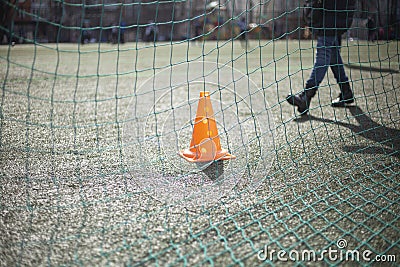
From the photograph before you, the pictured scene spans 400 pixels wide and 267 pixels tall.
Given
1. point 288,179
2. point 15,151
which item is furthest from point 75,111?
point 288,179

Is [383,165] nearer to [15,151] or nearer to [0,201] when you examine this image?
[0,201]

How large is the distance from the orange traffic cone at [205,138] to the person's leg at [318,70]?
1.34m

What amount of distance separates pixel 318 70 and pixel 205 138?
1747 mm

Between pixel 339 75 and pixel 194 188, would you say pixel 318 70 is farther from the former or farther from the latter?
pixel 194 188

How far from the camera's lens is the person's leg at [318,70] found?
166 inches

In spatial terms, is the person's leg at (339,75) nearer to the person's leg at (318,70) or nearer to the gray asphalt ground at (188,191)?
the person's leg at (318,70)

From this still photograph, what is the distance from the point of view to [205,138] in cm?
305

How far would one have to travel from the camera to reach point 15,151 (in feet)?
10.7

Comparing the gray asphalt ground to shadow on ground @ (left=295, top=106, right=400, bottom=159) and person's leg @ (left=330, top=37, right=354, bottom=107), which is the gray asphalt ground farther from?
person's leg @ (left=330, top=37, right=354, bottom=107)

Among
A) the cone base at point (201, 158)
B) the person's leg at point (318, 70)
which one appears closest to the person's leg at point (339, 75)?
the person's leg at point (318, 70)

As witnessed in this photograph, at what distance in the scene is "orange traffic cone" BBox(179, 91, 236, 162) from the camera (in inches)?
119

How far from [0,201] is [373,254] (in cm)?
178

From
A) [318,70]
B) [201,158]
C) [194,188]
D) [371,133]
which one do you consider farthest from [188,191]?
[318,70]

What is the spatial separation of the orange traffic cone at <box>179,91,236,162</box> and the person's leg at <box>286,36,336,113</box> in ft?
4.41
